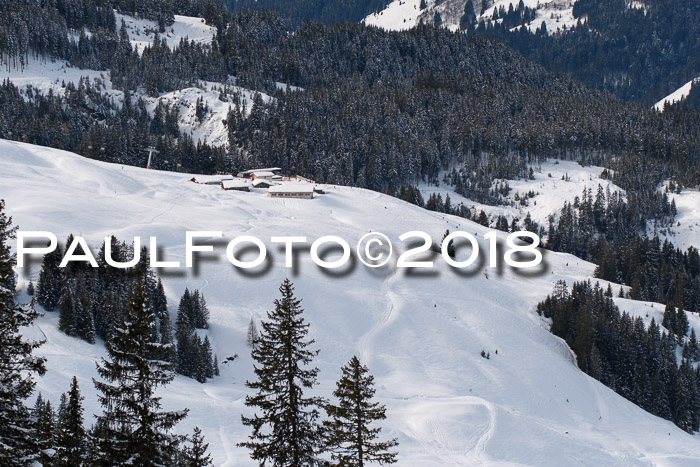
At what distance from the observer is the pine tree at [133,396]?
→ 53.8ft

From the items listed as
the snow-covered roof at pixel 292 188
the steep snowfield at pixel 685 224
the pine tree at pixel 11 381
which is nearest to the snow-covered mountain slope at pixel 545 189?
the steep snowfield at pixel 685 224

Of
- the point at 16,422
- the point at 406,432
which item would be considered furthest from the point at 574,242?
the point at 16,422

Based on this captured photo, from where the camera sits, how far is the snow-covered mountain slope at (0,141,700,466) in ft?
140

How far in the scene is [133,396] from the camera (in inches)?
651

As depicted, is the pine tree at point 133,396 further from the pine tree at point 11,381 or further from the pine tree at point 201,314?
the pine tree at point 201,314

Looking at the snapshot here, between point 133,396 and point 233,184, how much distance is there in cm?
9117

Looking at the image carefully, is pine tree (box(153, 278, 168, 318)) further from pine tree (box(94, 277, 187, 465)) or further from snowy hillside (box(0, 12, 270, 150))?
snowy hillside (box(0, 12, 270, 150))

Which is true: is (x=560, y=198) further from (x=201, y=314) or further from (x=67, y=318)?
(x=67, y=318)

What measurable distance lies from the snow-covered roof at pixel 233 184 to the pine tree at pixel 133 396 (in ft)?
295

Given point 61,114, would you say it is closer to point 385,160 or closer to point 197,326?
point 385,160

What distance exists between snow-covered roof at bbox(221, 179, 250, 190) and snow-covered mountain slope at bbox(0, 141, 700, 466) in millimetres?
7201

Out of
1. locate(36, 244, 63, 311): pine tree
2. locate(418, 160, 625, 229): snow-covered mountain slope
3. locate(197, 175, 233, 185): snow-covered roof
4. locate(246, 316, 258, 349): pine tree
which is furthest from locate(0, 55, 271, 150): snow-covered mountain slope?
locate(246, 316, 258, 349): pine tree

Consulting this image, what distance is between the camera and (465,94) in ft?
625

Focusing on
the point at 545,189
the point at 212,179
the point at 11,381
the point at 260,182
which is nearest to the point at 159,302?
the point at 11,381
